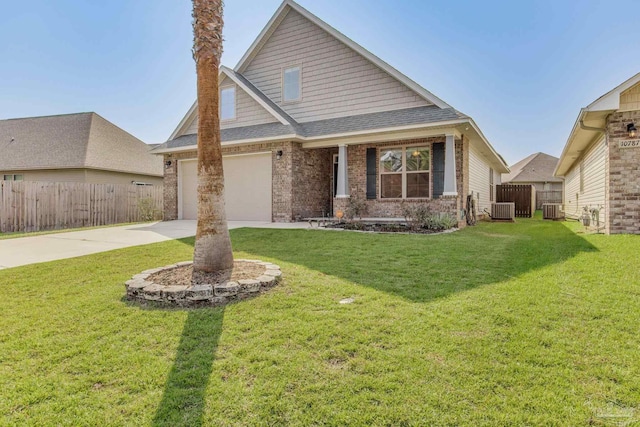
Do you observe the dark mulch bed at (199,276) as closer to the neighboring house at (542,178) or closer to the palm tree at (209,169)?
the palm tree at (209,169)

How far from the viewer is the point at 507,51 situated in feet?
49.6

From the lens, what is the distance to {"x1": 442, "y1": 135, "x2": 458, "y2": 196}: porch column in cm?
1048

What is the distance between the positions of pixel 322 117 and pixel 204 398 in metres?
12.1

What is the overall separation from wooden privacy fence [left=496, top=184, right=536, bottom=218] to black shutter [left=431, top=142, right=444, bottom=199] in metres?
10.7

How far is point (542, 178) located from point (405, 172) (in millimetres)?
25299

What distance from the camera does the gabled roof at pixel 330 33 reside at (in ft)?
37.3

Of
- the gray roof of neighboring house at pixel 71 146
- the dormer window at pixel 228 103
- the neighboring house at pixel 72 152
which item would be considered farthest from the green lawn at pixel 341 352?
the gray roof of neighboring house at pixel 71 146

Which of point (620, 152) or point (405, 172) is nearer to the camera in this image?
point (620, 152)

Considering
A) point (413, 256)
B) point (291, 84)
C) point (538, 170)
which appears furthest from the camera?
point (538, 170)

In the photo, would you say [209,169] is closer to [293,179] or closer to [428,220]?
[428,220]

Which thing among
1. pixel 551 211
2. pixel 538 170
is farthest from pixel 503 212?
pixel 538 170

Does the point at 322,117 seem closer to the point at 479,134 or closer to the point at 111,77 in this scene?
the point at 479,134

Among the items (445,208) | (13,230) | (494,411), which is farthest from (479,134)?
(13,230)

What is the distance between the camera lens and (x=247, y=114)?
13641 millimetres
